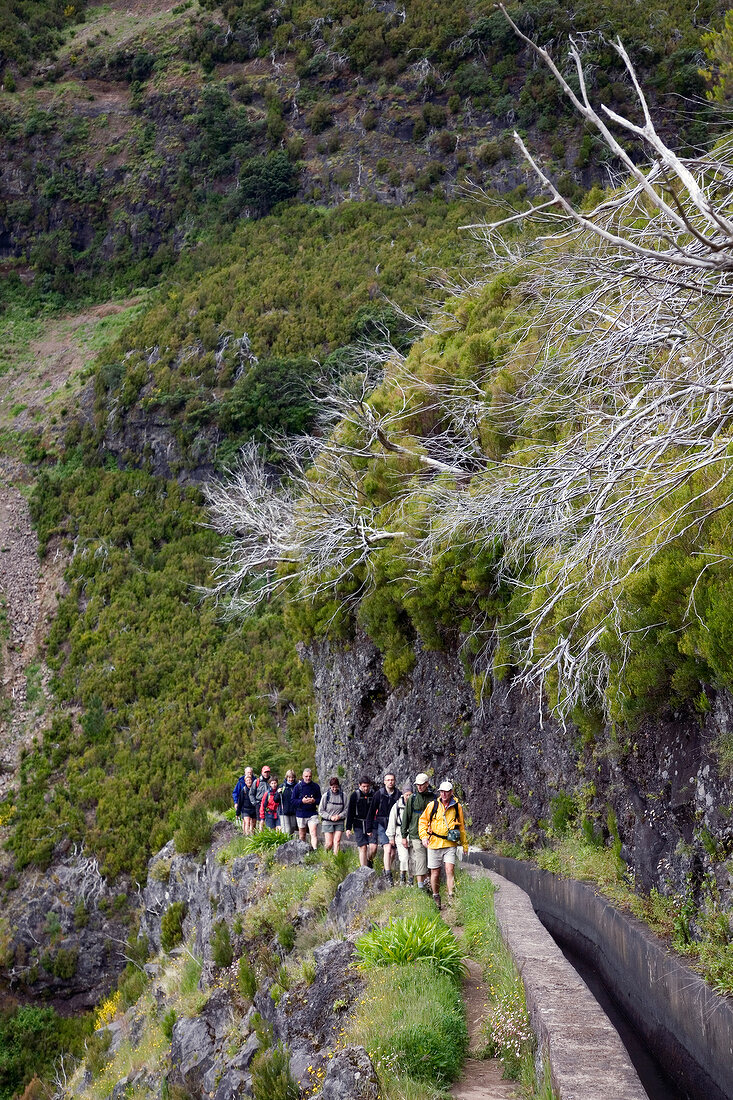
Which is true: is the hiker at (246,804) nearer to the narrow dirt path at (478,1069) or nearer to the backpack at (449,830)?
the backpack at (449,830)

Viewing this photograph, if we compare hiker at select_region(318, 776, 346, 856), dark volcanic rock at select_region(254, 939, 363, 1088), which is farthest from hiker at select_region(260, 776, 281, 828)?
dark volcanic rock at select_region(254, 939, 363, 1088)

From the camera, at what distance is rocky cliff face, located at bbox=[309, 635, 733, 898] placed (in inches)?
224

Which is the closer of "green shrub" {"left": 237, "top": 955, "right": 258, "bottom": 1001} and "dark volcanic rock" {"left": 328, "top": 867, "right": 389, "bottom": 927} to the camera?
"dark volcanic rock" {"left": 328, "top": 867, "right": 389, "bottom": 927}

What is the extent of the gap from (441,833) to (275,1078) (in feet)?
8.14

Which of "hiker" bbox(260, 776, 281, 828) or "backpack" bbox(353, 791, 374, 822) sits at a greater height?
"backpack" bbox(353, 791, 374, 822)

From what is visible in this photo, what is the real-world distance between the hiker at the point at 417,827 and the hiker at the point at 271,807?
5322mm

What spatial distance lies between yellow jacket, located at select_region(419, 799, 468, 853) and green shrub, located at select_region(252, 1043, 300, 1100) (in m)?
2.14

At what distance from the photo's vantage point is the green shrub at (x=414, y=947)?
554 centimetres

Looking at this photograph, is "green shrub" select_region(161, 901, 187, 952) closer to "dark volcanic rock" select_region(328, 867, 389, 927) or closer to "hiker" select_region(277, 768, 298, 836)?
"hiker" select_region(277, 768, 298, 836)

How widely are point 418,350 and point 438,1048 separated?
13118mm

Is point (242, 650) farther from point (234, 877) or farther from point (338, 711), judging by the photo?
point (234, 877)

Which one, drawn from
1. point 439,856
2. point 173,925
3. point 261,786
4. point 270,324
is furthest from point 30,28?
point 439,856

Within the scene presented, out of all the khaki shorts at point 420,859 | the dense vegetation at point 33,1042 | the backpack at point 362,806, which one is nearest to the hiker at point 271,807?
the backpack at point 362,806

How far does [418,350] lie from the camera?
1586 cm
